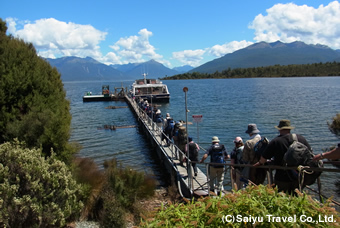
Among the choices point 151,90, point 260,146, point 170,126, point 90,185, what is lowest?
point 90,185

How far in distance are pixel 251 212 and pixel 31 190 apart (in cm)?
580

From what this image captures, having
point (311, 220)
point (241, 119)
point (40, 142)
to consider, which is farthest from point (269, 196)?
point (241, 119)

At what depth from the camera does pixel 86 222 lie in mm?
8117

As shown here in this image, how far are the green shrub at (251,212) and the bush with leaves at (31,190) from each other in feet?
16.2

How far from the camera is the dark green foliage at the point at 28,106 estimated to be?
7898 millimetres

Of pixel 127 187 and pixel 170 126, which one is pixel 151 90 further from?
pixel 127 187

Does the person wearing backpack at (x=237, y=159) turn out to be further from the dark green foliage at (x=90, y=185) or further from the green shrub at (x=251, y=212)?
the green shrub at (x=251, y=212)

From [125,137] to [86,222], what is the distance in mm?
16538

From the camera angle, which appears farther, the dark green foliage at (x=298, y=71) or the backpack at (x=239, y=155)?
the dark green foliage at (x=298, y=71)

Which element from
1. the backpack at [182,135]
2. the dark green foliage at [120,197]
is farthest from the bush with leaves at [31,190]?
the backpack at [182,135]

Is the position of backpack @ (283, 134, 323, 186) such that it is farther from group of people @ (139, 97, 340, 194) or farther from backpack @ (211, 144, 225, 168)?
backpack @ (211, 144, 225, 168)

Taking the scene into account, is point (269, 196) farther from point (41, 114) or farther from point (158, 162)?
point (158, 162)

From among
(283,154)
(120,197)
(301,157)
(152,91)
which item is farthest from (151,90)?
(301,157)

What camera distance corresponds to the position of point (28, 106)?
8.59m
